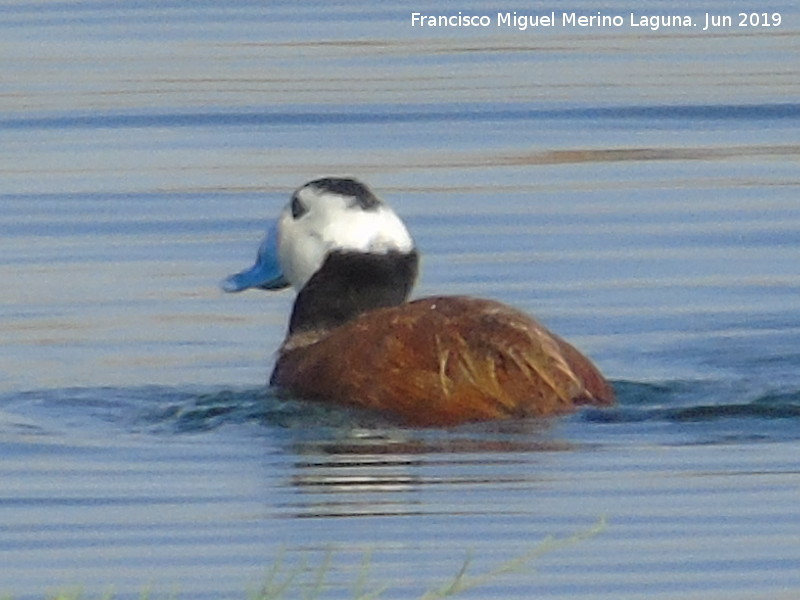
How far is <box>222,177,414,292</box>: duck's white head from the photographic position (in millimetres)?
10828

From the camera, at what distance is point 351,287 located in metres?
10.9

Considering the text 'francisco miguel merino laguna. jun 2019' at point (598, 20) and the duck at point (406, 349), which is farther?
the text 'francisco miguel merino laguna. jun 2019' at point (598, 20)

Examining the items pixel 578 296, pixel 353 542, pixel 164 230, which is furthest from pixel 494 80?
pixel 353 542

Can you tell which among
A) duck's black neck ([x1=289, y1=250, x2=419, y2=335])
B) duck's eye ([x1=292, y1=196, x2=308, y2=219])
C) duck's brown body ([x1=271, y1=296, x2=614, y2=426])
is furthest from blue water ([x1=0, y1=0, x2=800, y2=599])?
duck's eye ([x1=292, y1=196, x2=308, y2=219])

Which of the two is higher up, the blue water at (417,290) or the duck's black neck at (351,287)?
the duck's black neck at (351,287)

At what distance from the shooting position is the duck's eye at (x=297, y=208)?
11.2m

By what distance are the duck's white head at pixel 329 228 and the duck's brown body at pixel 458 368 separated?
827 mm

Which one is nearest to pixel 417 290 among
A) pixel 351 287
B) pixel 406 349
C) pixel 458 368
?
pixel 351 287

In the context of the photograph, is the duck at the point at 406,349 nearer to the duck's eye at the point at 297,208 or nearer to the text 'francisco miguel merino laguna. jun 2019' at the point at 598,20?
the duck's eye at the point at 297,208

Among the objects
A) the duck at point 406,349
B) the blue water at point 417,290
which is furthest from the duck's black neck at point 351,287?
the blue water at point 417,290

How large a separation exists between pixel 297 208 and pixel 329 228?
31 centimetres

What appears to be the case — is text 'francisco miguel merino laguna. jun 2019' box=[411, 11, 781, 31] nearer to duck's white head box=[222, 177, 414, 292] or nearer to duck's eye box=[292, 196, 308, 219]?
duck's white head box=[222, 177, 414, 292]

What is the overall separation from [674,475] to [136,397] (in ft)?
8.27

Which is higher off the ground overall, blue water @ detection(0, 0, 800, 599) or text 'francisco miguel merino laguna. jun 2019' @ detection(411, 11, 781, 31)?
text 'francisco miguel merino laguna. jun 2019' @ detection(411, 11, 781, 31)
